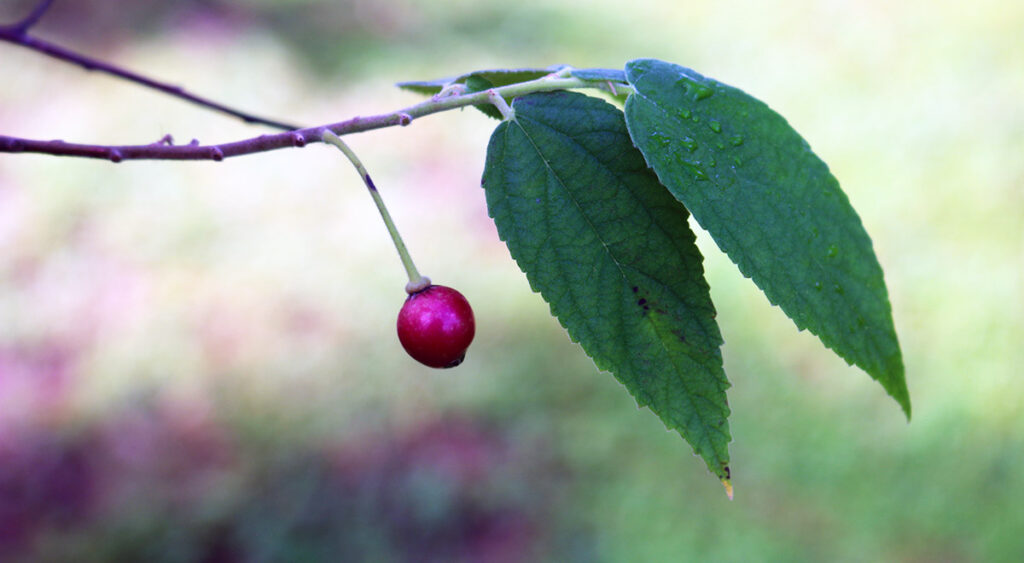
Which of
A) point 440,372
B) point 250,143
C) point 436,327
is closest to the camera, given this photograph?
point 250,143

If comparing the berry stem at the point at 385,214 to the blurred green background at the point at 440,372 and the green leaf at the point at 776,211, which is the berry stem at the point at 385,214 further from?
the blurred green background at the point at 440,372

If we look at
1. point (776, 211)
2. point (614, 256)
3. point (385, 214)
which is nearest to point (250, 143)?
point (385, 214)

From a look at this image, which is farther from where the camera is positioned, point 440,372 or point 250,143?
point 440,372

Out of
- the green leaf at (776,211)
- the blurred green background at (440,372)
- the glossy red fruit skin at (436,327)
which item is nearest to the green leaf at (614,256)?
the green leaf at (776,211)

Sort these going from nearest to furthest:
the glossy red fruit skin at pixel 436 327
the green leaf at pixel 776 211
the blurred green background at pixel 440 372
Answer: the green leaf at pixel 776 211, the glossy red fruit skin at pixel 436 327, the blurred green background at pixel 440 372

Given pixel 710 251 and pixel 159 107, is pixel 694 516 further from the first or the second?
pixel 159 107

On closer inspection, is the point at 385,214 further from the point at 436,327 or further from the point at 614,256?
the point at 614,256

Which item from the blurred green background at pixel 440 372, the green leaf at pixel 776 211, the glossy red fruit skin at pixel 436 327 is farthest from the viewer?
the blurred green background at pixel 440 372
